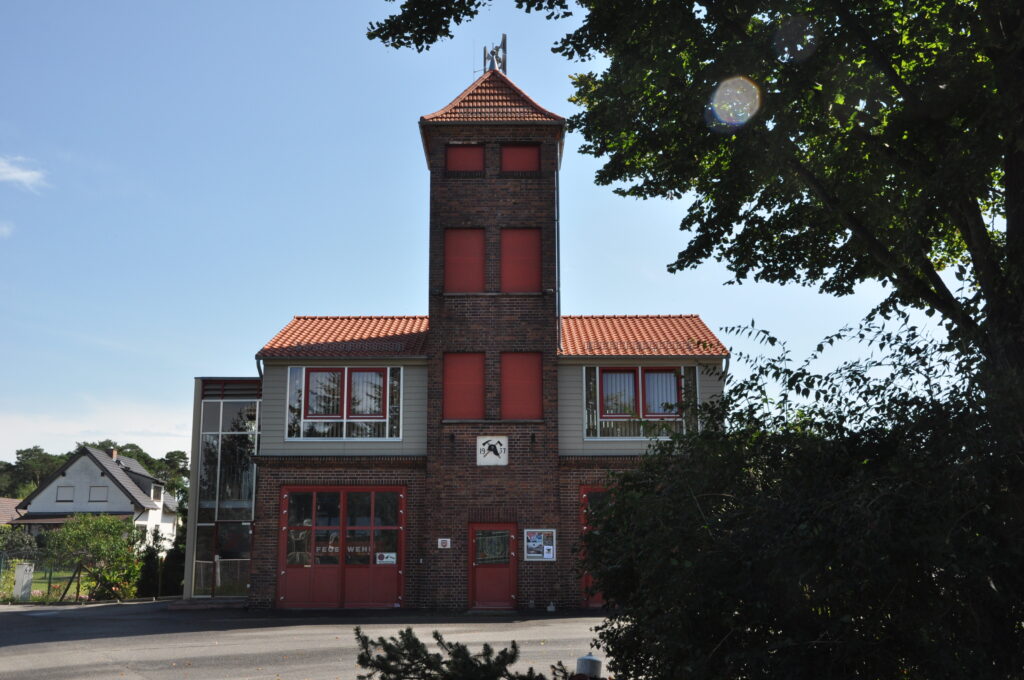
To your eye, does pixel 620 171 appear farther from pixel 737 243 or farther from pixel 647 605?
pixel 647 605

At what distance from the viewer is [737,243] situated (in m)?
12.6

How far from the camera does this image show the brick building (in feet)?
71.5

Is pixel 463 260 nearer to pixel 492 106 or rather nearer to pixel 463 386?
pixel 463 386

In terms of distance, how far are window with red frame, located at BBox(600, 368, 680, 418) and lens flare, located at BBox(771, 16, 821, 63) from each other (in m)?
13.5

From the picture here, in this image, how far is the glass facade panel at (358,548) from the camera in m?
22.0

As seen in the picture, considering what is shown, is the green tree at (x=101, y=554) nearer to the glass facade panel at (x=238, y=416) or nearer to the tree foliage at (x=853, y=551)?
the glass facade panel at (x=238, y=416)

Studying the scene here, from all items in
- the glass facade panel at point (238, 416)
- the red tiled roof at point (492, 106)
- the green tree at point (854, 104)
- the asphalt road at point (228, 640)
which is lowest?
the asphalt road at point (228, 640)

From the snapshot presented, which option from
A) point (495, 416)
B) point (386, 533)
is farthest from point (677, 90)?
point (386, 533)

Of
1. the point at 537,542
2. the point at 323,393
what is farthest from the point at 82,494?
the point at 537,542

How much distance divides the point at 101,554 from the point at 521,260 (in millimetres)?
16444

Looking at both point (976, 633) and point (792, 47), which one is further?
point (792, 47)

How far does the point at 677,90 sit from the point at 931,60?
2.85m

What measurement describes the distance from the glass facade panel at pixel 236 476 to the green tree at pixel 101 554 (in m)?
6.01

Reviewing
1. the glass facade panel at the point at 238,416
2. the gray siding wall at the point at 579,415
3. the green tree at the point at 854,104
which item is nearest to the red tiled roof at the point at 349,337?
the glass facade panel at the point at 238,416
